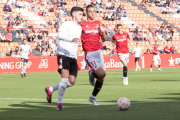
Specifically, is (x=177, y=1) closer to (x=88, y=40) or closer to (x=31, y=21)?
(x=31, y=21)

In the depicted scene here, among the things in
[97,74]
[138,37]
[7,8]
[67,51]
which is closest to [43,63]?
[7,8]

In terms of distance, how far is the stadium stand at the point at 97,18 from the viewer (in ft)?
114

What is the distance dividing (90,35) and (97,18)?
3095 centimetres

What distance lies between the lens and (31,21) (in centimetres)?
3734

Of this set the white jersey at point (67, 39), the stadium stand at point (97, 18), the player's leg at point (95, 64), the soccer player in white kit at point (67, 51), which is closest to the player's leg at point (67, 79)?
the soccer player in white kit at point (67, 51)

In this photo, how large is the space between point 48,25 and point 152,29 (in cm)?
1120

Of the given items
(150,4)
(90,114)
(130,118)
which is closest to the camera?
(130,118)

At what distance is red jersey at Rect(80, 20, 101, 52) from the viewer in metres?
11.2

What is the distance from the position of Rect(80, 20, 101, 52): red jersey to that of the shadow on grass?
212 cm

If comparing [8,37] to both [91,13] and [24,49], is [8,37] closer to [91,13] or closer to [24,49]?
[24,49]

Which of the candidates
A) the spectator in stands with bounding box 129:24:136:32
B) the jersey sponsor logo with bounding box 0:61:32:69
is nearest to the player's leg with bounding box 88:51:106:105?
the jersey sponsor logo with bounding box 0:61:32:69

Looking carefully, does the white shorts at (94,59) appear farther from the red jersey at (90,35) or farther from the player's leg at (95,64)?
the red jersey at (90,35)

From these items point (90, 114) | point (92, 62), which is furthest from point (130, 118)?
point (92, 62)

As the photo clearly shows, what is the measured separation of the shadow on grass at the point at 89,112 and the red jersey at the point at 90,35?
2118 millimetres
